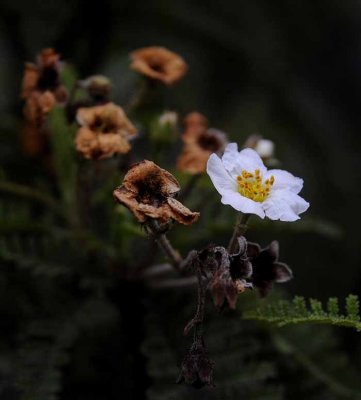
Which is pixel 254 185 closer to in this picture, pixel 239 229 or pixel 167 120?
pixel 239 229

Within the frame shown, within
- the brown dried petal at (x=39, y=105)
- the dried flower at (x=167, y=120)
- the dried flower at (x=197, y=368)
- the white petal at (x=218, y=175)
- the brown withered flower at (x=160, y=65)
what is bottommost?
the dried flower at (x=197, y=368)

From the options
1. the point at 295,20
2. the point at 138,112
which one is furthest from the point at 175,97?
the point at 138,112

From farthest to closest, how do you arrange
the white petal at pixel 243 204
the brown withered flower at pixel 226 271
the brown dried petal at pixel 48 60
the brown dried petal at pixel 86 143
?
1. the brown dried petal at pixel 48 60
2. the brown dried petal at pixel 86 143
3. the white petal at pixel 243 204
4. the brown withered flower at pixel 226 271

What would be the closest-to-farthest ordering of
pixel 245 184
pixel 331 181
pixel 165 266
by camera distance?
pixel 245 184
pixel 165 266
pixel 331 181

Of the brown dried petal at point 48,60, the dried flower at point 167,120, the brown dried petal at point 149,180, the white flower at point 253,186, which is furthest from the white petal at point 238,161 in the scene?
the brown dried petal at point 48,60

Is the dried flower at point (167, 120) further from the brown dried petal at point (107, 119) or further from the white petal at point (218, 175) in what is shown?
the white petal at point (218, 175)

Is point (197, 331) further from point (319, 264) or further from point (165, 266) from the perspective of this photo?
point (319, 264)

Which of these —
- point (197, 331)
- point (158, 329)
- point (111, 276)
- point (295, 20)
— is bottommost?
point (197, 331)
